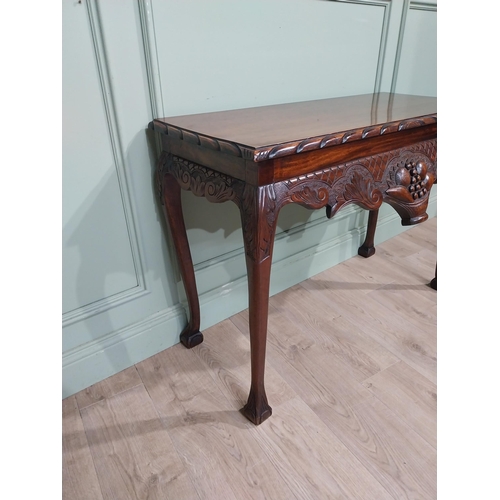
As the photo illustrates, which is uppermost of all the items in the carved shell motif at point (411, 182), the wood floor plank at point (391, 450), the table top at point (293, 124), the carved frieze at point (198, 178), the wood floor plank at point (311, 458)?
the table top at point (293, 124)

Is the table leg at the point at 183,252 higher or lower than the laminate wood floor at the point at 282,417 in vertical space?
higher

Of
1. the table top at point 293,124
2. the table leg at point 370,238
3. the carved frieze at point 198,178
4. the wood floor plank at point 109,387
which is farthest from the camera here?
the table leg at point 370,238

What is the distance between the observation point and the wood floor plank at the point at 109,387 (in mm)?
1125

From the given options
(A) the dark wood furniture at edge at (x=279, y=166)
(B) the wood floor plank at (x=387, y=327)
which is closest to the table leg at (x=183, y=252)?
(A) the dark wood furniture at edge at (x=279, y=166)

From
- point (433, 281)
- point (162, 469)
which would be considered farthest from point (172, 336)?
point (433, 281)

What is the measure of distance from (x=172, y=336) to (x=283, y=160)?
0.80m

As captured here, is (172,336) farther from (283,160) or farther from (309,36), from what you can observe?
(309,36)

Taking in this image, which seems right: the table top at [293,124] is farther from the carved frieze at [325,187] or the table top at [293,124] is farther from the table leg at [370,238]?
the table leg at [370,238]

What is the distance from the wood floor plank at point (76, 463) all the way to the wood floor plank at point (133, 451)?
14 mm

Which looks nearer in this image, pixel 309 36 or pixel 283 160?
pixel 283 160

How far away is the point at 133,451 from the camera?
973 millimetres

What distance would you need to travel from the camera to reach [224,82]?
1125mm

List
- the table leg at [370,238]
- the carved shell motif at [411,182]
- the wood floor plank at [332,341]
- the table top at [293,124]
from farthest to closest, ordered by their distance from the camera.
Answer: the table leg at [370,238] < the wood floor plank at [332,341] < the carved shell motif at [411,182] < the table top at [293,124]

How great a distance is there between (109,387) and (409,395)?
0.91 meters
